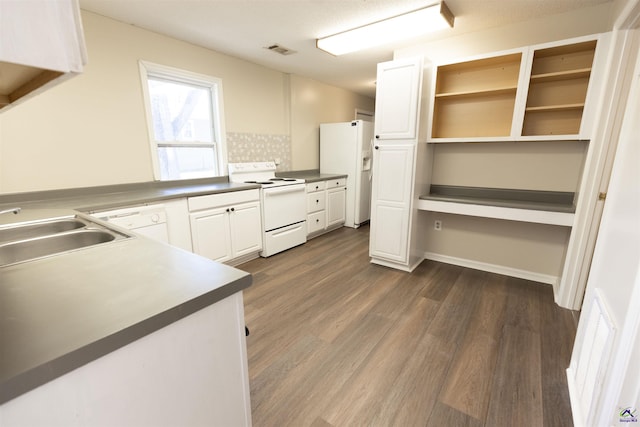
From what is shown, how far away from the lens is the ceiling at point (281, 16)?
217 cm

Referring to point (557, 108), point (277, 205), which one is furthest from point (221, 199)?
point (557, 108)

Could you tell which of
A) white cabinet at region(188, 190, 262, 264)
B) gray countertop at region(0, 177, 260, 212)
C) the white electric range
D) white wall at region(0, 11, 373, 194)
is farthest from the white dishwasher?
the white electric range

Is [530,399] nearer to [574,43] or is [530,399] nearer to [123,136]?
[574,43]

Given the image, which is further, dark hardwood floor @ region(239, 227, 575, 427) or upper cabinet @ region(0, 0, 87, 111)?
dark hardwood floor @ region(239, 227, 575, 427)

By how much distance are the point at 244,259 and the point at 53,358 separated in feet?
9.27

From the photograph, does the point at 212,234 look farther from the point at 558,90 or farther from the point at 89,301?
the point at 558,90

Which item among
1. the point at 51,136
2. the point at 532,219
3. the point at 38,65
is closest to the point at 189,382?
the point at 38,65

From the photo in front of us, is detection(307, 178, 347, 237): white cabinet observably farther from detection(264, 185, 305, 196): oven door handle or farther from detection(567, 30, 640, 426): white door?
detection(567, 30, 640, 426): white door

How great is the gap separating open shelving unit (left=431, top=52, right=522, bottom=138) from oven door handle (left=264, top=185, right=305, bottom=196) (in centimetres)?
174

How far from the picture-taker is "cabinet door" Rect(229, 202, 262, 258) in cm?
305

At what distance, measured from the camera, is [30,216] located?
1652mm

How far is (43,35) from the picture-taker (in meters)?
0.40

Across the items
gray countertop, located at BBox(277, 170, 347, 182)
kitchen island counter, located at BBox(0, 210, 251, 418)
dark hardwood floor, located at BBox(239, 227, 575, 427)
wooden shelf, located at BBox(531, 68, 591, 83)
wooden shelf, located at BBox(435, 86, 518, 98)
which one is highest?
wooden shelf, located at BBox(531, 68, 591, 83)

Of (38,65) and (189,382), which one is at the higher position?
(38,65)
